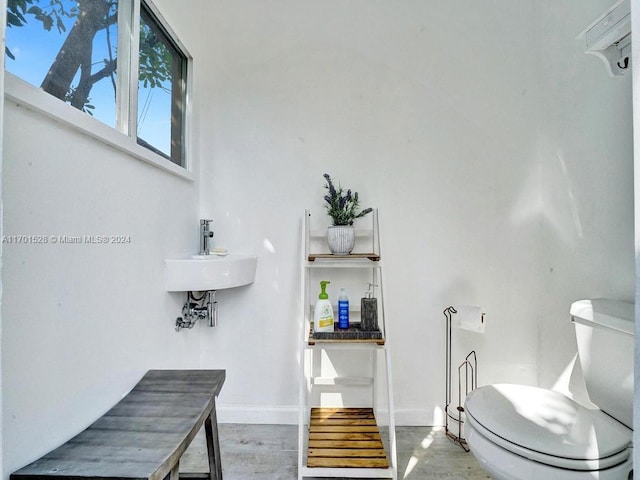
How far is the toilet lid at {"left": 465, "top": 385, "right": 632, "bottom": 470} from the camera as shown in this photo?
0.87 m

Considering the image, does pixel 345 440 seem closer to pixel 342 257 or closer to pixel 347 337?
pixel 347 337

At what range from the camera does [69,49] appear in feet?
2.93

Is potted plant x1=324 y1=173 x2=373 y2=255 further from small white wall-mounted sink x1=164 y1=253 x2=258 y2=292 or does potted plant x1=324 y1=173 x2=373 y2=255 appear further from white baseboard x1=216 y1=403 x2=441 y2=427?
white baseboard x1=216 y1=403 x2=441 y2=427

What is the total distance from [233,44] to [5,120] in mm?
1386

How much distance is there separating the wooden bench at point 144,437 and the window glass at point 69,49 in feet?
2.95

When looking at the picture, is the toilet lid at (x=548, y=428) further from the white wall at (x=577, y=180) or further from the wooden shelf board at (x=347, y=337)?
the white wall at (x=577, y=180)

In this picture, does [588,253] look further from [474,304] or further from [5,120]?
Answer: [5,120]

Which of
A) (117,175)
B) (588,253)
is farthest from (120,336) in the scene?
(588,253)

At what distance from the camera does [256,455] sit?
4.89 ft

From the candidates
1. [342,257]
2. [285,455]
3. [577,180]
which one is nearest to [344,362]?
[285,455]

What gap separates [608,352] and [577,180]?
80 centimetres

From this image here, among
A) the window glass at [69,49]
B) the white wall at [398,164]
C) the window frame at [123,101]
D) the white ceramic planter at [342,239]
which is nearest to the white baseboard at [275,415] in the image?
the white wall at [398,164]

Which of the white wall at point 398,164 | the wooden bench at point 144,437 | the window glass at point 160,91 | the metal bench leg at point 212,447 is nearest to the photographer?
the wooden bench at point 144,437

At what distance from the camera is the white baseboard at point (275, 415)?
1.72m
